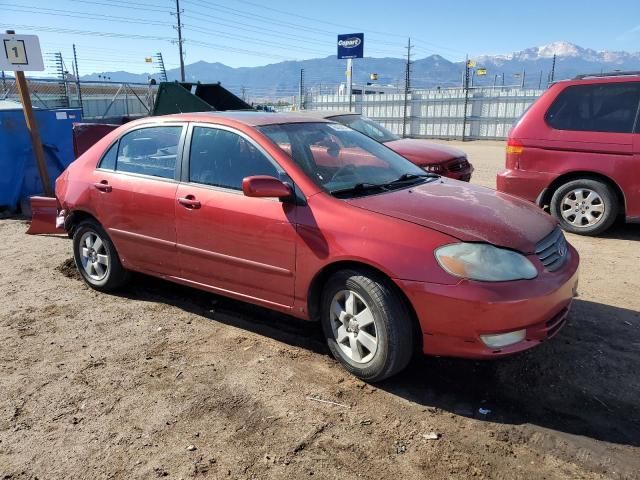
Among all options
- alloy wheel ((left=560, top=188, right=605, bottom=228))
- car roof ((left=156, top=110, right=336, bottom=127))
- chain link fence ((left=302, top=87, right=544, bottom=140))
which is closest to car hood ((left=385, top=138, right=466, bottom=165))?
alloy wheel ((left=560, top=188, right=605, bottom=228))

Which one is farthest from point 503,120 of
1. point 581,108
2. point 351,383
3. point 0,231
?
point 351,383

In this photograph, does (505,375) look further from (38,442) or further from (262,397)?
(38,442)

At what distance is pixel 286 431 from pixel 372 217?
1.32m

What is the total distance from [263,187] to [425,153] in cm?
517

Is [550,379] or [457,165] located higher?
[457,165]

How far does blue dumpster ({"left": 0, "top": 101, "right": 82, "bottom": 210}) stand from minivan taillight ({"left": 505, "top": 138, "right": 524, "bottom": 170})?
7.18 m

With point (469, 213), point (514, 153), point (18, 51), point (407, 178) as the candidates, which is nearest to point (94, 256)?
point (407, 178)

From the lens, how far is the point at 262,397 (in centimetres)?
319

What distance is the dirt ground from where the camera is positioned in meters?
2.62

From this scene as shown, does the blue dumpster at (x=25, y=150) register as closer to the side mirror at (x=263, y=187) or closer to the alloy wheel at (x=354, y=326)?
the side mirror at (x=263, y=187)

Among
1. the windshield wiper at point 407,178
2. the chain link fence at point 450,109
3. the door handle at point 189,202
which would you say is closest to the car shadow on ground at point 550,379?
the door handle at point 189,202

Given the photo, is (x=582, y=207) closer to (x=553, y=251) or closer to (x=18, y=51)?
(x=553, y=251)

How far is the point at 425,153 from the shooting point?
802 centimetres

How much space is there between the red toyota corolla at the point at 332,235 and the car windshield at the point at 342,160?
0.05 ft
